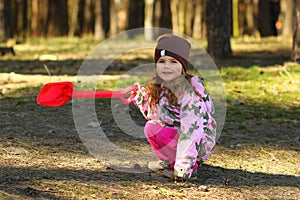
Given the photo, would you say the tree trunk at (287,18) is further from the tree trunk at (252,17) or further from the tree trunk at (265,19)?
the tree trunk at (265,19)

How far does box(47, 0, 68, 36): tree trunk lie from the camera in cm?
2650

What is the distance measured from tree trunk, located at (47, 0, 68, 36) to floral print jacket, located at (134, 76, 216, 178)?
21.8m

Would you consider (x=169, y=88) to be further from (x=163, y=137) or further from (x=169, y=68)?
(x=163, y=137)

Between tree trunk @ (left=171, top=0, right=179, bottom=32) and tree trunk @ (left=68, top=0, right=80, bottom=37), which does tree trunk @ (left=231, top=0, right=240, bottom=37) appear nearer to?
tree trunk @ (left=171, top=0, right=179, bottom=32)

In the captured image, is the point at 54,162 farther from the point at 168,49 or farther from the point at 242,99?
the point at 242,99

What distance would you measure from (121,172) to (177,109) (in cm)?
62

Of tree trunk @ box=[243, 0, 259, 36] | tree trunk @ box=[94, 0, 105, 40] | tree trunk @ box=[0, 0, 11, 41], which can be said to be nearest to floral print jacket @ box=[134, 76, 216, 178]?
tree trunk @ box=[0, 0, 11, 41]

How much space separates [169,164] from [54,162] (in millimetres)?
852

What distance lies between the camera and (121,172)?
4.75 m

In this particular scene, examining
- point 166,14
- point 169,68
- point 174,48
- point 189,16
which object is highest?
point 174,48

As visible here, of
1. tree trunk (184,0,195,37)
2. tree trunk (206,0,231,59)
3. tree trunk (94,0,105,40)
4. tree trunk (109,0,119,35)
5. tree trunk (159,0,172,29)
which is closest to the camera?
tree trunk (206,0,231,59)

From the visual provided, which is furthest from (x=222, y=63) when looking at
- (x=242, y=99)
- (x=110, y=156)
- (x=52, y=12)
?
(x=52, y=12)

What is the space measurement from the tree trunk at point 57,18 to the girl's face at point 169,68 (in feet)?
71.6

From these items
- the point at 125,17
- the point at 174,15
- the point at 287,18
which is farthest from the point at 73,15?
the point at 287,18
